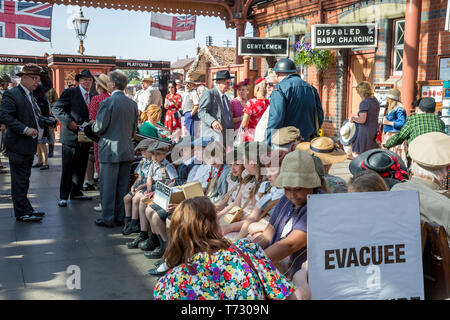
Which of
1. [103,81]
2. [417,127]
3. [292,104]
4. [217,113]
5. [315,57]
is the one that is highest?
[315,57]

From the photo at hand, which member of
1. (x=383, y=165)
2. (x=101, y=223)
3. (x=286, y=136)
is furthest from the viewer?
(x=101, y=223)

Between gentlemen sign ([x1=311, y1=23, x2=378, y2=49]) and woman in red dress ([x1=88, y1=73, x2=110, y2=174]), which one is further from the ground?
gentlemen sign ([x1=311, y1=23, x2=378, y2=49])

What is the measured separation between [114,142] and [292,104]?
2.14 meters

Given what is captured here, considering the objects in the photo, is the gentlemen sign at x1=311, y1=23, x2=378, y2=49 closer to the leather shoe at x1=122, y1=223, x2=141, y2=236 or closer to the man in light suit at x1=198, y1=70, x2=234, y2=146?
the man in light suit at x1=198, y1=70, x2=234, y2=146

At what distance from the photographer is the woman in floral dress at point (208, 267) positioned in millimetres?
2084

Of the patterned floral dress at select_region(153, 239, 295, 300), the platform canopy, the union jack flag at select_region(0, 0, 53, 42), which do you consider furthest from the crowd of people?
the union jack flag at select_region(0, 0, 53, 42)

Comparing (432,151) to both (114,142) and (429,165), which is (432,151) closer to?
(429,165)

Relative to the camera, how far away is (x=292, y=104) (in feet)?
16.4

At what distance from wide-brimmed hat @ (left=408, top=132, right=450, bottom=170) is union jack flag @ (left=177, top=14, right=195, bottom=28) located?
14.0 meters

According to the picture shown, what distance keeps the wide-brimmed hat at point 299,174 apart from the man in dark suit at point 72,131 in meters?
4.41

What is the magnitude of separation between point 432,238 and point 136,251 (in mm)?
3111

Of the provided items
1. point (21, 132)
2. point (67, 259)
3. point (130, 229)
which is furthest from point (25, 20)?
point (67, 259)

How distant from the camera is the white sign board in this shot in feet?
7.45
